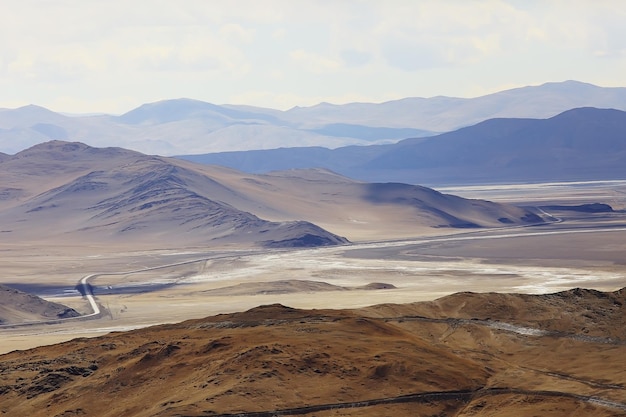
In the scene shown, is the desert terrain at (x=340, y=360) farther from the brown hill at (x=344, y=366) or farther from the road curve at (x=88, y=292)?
the road curve at (x=88, y=292)

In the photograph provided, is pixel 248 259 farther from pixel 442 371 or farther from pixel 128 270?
pixel 442 371

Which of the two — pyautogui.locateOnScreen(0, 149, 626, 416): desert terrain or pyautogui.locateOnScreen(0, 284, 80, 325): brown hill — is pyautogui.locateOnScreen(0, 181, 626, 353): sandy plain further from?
pyautogui.locateOnScreen(0, 284, 80, 325): brown hill

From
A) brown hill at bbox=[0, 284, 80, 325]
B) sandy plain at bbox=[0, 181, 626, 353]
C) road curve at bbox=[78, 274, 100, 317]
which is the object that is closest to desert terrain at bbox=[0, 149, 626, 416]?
sandy plain at bbox=[0, 181, 626, 353]

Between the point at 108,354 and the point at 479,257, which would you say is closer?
the point at 108,354

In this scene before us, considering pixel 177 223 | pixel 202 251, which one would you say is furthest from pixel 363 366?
pixel 177 223

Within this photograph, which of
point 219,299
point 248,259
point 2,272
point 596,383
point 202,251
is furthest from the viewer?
point 202,251

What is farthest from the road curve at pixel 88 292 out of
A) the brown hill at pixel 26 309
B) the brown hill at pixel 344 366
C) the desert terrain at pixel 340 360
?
the brown hill at pixel 344 366
